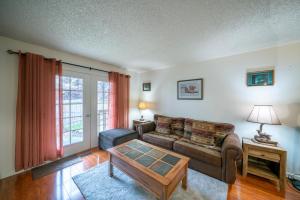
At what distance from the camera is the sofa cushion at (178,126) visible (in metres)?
2.95

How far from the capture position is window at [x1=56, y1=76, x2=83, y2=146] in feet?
8.44

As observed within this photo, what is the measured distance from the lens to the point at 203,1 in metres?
1.16

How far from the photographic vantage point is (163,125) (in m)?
3.10

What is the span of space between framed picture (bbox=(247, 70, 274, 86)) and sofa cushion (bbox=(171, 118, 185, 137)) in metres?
1.59

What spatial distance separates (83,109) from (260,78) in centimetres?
378

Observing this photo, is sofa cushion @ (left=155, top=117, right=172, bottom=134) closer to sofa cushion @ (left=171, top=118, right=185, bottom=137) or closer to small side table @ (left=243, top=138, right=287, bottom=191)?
sofa cushion @ (left=171, top=118, right=185, bottom=137)

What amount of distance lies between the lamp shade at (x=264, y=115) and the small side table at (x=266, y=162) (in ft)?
1.24

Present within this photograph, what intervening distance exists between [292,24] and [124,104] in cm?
352

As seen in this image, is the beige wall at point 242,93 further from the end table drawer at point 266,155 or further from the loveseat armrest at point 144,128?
the loveseat armrest at point 144,128

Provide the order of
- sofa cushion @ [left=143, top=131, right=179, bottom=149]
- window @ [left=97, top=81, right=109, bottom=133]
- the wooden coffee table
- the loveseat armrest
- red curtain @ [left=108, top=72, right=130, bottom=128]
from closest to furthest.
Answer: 1. the wooden coffee table
2. sofa cushion @ [left=143, top=131, right=179, bottom=149]
3. the loveseat armrest
4. window @ [left=97, top=81, right=109, bottom=133]
5. red curtain @ [left=108, top=72, right=130, bottom=128]

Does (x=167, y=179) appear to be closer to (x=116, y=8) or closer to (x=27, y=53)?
(x=116, y=8)

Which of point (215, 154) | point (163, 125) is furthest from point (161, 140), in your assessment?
point (215, 154)

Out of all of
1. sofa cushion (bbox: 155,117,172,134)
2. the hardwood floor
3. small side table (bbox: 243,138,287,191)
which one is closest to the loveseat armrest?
sofa cushion (bbox: 155,117,172,134)

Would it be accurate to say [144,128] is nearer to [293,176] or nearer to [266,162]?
[266,162]
